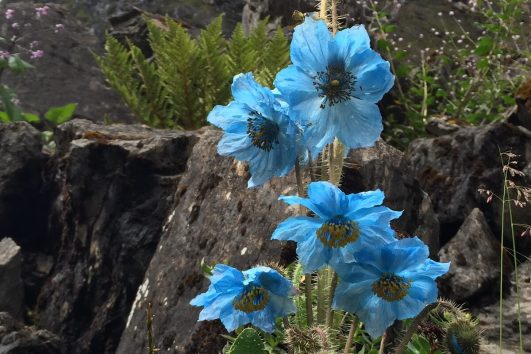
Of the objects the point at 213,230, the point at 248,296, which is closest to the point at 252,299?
the point at 248,296

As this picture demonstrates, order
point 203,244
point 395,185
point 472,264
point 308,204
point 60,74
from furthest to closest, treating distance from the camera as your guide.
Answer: point 60,74 < point 472,264 < point 395,185 < point 203,244 < point 308,204

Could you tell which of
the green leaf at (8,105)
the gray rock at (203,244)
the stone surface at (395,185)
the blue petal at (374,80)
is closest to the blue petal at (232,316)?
the blue petal at (374,80)

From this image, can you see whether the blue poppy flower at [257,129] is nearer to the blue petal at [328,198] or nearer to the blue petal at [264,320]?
the blue petal at [328,198]

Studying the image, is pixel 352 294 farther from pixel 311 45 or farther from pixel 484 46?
pixel 484 46

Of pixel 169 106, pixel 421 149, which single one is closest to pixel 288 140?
pixel 421 149

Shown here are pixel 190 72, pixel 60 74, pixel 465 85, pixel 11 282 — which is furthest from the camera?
pixel 60 74

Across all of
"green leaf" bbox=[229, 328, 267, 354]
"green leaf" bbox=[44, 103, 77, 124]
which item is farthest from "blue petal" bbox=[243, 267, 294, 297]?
"green leaf" bbox=[44, 103, 77, 124]
